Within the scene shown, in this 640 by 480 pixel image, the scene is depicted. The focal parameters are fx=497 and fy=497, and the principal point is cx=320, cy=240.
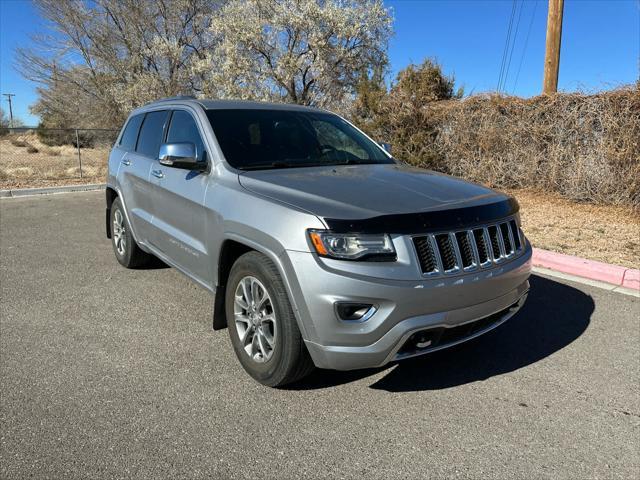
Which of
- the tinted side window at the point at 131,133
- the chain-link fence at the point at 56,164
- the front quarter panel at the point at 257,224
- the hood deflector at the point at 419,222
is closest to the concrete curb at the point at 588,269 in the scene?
the hood deflector at the point at 419,222

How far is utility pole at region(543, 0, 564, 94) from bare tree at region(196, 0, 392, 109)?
7313 mm

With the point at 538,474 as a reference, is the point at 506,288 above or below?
above

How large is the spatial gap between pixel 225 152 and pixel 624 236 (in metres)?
6.26

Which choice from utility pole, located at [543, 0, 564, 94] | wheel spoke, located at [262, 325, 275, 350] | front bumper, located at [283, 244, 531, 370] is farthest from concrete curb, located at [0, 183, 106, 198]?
front bumper, located at [283, 244, 531, 370]

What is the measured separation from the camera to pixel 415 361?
3.41m

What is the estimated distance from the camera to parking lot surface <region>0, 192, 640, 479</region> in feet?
7.91

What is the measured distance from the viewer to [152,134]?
190 inches

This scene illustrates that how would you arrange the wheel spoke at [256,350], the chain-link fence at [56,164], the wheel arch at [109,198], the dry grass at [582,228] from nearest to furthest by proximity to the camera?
the wheel spoke at [256,350] → the wheel arch at [109,198] → the dry grass at [582,228] → the chain-link fence at [56,164]

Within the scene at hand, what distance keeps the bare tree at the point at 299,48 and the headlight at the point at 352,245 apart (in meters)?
16.3

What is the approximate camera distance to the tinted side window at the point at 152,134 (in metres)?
4.63

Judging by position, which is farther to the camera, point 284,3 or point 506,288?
point 284,3

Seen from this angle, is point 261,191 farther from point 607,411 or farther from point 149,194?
point 607,411

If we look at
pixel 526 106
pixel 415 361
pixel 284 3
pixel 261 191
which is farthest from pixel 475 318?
pixel 284 3

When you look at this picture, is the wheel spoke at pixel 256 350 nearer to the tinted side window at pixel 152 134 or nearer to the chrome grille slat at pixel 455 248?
the chrome grille slat at pixel 455 248
